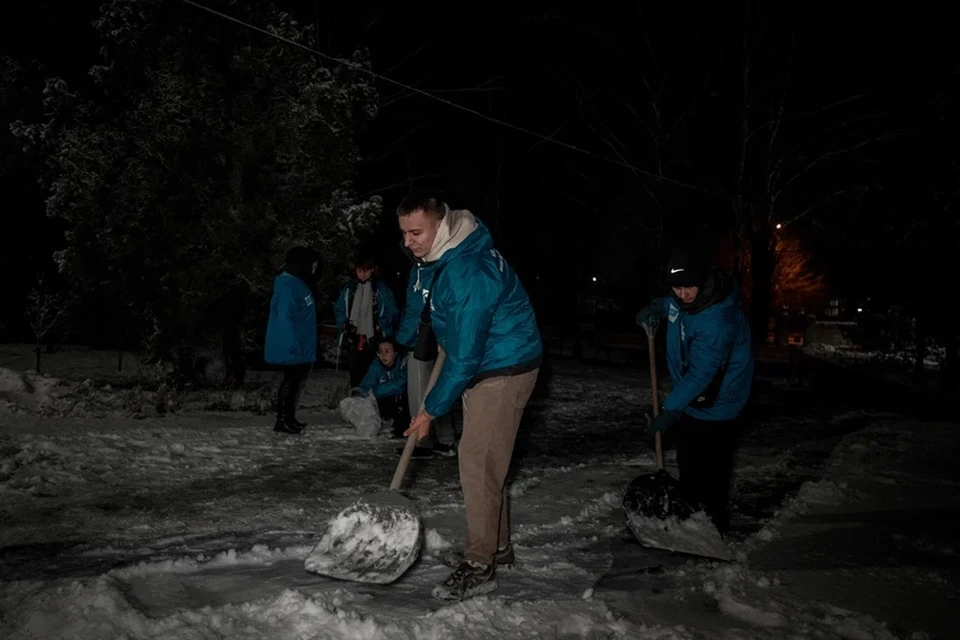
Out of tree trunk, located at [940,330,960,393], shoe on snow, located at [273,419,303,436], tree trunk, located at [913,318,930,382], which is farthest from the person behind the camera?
tree trunk, located at [913,318,930,382]

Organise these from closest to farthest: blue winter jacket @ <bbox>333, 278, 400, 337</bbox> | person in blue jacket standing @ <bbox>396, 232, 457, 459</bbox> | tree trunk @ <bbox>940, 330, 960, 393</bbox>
A: person in blue jacket standing @ <bbox>396, 232, 457, 459</bbox> < blue winter jacket @ <bbox>333, 278, 400, 337</bbox> < tree trunk @ <bbox>940, 330, 960, 393</bbox>

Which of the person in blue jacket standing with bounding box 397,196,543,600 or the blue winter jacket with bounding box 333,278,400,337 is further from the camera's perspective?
the blue winter jacket with bounding box 333,278,400,337

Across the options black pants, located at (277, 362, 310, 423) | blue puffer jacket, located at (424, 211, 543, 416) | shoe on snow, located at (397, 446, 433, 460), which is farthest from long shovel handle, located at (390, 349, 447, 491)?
black pants, located at (277, 362, 310, 423)

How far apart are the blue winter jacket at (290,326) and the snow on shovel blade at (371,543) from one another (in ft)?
11.7

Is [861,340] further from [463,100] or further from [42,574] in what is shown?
[42,574]

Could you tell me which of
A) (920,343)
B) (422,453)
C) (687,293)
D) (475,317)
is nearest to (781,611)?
(687,293)

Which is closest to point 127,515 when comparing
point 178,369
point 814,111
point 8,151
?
point 178,369

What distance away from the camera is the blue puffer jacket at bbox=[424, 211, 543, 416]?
3336 millimetres

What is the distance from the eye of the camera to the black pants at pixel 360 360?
8.00m

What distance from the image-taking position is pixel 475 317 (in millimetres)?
3320

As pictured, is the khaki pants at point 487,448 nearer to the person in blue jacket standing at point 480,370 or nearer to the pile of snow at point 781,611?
the person in blue jacket standing at point 480,370

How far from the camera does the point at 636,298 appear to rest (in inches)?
1590

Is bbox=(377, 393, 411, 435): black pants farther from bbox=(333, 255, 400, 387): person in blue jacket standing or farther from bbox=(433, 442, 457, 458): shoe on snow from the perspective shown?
bbox=(333, 255, 400, 387): person in blue jacket standing

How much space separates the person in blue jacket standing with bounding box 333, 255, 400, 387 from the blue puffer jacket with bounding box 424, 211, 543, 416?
4.27m
